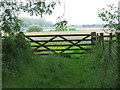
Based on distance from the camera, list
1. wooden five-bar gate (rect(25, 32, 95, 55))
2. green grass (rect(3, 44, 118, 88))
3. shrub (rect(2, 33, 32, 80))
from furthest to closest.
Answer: wooden five-bar gate (rect(25, 32, 95, 55)) < shrub (rect(2, 33, 32, 80)) < green grass (rect(3, 44, 118, 88))

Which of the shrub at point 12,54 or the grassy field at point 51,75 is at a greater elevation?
the shrub at point 12,54

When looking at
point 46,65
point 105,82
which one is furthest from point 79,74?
point 105,82

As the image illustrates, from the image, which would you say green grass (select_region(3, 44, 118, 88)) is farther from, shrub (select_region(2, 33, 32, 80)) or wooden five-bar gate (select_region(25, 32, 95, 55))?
wooden five-bar gate (select_region(25, 32, 95, 55))

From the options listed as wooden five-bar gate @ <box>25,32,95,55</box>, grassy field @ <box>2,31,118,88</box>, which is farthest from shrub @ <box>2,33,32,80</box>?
wooden five-bar gate @ <box>25,32,95,55</box>

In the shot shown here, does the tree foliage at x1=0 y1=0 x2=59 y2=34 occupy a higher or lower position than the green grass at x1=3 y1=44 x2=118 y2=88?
higher

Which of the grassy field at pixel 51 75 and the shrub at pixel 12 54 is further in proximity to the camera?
the shrub at pixel 12 54

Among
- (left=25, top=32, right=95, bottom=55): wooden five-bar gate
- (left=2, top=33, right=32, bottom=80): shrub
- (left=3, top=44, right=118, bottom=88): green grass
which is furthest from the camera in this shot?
(left=25, top=32, right=95, bottom=55): wooden five-bar gate

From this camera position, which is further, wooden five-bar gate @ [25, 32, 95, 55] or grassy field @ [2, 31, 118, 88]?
wooden five-bar gate @ [25, 32, 95, 55]

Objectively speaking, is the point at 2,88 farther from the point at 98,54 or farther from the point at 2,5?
the point at 98,54

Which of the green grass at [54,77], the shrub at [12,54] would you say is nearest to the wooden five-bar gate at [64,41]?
the shrub at [12,54]

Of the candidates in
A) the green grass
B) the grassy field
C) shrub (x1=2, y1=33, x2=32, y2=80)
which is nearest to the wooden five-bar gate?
shrub (x1=2, y1=33, x2=32, y2=80)

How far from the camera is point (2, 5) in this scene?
233 inches

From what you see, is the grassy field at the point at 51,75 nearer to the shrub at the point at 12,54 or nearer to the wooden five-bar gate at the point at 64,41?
the shrub at the point at 12,54

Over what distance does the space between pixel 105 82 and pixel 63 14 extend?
282cm
